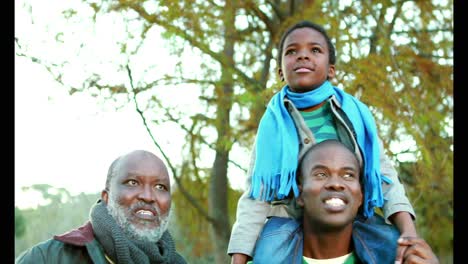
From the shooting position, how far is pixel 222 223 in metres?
8.52

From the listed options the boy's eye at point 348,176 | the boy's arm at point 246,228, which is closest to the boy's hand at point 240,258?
the boy's arm at point 246,228

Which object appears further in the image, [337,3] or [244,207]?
[337,3]

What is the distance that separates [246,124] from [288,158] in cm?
435

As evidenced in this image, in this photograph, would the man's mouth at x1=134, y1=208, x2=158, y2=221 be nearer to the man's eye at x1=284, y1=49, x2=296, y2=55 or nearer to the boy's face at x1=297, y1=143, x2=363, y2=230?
the boy's face at x1=297, y1=143, x2=363, y2=230

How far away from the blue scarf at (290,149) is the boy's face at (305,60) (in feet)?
0.17

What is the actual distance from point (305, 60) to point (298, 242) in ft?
3.09

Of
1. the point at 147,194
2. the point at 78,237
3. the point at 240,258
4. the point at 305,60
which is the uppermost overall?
the point at 305,60

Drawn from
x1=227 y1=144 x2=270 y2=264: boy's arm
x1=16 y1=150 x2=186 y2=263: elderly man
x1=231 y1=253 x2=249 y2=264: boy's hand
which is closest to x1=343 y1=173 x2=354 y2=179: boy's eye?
x1=227 y1=144 x2=270 y2=264: boy's arm

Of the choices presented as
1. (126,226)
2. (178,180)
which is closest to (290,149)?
(126,226)

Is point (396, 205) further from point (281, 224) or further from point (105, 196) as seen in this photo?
point (105, 196)

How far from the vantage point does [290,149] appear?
387cm

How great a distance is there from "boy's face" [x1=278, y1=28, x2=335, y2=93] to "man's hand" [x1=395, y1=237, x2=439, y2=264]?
0.94 m
